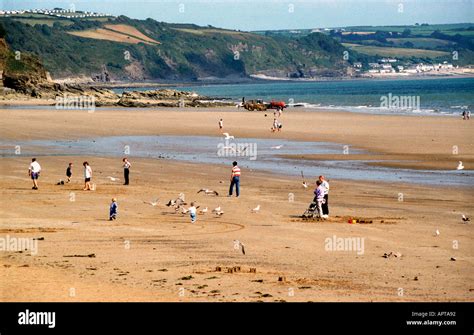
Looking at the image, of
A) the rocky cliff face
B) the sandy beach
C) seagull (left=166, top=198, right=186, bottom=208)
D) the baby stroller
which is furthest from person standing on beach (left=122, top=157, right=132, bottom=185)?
the rocky cliff face

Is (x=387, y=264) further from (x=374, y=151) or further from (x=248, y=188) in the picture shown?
(x=374, y=151)

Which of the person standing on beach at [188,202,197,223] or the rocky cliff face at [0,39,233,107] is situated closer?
the person standing on beach at [188,202,197,223]

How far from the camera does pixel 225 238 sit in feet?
70.5

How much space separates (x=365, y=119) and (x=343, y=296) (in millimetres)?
55706

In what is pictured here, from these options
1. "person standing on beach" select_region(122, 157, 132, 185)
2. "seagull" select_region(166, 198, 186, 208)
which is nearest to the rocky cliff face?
"person standing on beach" select_region(122, 157, 132, 185)

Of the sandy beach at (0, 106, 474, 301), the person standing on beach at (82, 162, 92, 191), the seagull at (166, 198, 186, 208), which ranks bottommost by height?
the sandy beach at (0, 106, 474, 301)

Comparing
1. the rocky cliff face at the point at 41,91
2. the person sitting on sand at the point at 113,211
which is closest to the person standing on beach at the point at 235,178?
the person sitting on sand at the point at 113,211

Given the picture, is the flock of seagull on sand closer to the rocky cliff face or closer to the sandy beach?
the sandy beach

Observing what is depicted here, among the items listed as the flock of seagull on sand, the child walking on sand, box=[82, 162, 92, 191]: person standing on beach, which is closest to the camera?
the child walking on sand

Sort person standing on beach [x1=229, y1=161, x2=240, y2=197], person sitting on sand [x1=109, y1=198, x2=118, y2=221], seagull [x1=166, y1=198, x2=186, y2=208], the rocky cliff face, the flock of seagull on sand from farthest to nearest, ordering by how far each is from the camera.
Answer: the rocky cliff face, person standing on beach [x1=229, y1=161, x2=240, y2=197], seagull [x1=166, y1=198, x2=186, y2=208], the flock of seagull on sand, person sitting on sand [x1=109, y1=198, x2=118, y2=221]

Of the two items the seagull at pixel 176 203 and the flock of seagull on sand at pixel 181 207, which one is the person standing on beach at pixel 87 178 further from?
the seagull at pixel 176 203

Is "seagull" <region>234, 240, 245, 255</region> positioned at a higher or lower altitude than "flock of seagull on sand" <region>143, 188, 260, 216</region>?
lower

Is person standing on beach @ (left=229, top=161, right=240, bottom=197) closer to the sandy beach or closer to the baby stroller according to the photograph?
the sandy beach

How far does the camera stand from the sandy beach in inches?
640
